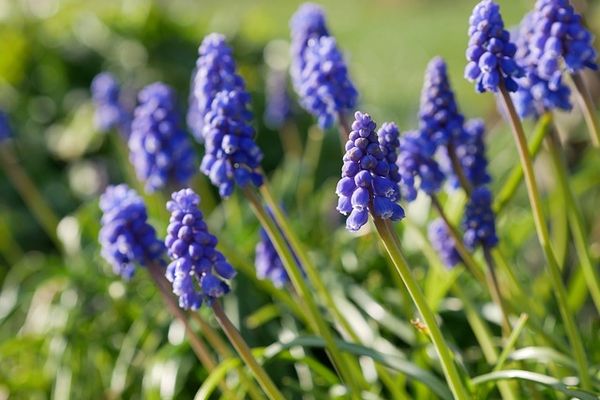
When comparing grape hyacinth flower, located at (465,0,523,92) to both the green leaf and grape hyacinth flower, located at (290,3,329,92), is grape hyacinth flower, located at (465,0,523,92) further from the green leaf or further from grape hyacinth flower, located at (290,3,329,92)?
grape hyacinth flower, located at (290,3,329,92)

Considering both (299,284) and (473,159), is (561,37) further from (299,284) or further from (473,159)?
(299,284)

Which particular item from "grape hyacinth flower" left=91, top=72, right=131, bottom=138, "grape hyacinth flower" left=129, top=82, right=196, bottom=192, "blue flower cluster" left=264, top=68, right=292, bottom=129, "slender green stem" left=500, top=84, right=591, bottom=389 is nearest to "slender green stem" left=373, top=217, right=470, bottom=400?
"slender green stem" left=500, top=84, right=591, bottom=389

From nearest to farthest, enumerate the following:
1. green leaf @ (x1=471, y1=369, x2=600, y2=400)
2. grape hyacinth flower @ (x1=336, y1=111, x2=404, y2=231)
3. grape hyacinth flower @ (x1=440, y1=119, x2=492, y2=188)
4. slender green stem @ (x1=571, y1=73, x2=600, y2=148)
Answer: grape hyacinth flower @ (x1=336, y1=111, x2=404, y2=231)
green leaf @ (x1=471, y1=369, x2=600, y2=400)
slender green stem @ (x1=571, y1=73, x2=600, y2=148)
grape hyacinth flower @ (x1=440, y1=119, x2=492, y2=188)

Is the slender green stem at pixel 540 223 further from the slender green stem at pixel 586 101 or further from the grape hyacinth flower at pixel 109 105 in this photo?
the grape hyacinth flower at pixel 109 105

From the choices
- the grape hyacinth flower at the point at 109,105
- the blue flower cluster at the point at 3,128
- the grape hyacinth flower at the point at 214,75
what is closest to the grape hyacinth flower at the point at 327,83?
the grape hyacinth flower at the point at 214,75

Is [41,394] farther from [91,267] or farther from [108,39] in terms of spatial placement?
[108,39]

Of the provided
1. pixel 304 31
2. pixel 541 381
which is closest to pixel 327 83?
pixel 304 31
